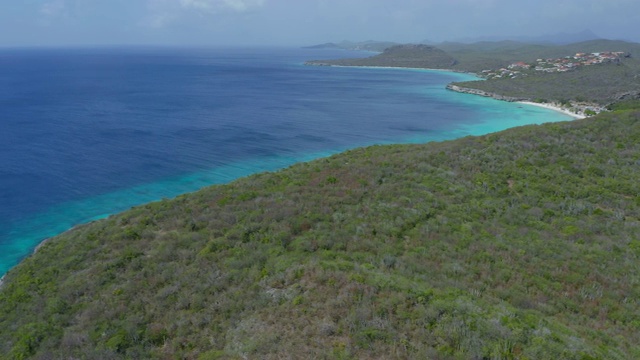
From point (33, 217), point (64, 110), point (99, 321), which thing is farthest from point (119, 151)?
point (99, 321)

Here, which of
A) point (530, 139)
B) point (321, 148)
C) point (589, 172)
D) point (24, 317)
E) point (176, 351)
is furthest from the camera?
point (321, 148)

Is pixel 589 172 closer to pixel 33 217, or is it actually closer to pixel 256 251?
pixel 256 251

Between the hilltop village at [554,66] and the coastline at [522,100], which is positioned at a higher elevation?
the hilltop village at [554,66]

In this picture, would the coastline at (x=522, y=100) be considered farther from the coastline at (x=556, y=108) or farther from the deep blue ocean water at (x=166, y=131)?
the deep blue ocean water at (x=166, y=131)

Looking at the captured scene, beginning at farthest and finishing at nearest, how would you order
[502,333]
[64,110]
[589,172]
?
[64,110] < [589,172] < [502,333]

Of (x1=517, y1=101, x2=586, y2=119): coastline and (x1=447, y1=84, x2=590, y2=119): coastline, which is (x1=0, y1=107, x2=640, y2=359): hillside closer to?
(x1=517, y1=101, x2=586, y2=119): coastline

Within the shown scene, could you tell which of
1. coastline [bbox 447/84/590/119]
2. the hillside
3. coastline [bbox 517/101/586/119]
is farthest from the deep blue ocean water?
the hillside

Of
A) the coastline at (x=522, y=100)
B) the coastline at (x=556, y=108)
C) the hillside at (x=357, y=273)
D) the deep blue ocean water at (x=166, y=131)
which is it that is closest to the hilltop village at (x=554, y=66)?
the coastline at (x=522, y=100)
